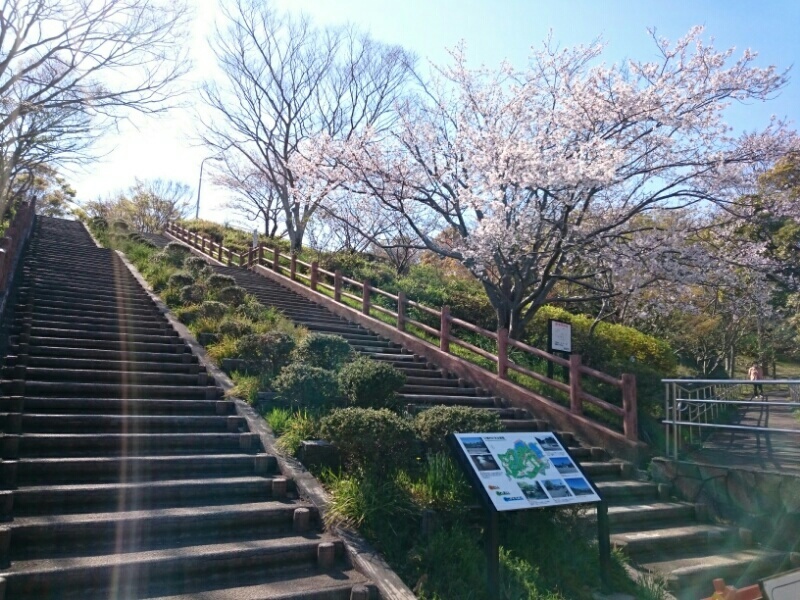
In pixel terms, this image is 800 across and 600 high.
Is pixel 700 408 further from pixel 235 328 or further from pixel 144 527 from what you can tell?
pixel 144 527

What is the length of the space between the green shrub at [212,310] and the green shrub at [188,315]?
0.73 ft

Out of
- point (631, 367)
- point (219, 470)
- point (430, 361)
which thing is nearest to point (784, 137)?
point (631, 367)

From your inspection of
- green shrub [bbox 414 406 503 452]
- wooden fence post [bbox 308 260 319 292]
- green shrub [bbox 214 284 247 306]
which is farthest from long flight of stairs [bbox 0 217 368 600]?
wooden fence post [bbox 308 260 319 292]

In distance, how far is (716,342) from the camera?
22.9m

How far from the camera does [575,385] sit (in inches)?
405

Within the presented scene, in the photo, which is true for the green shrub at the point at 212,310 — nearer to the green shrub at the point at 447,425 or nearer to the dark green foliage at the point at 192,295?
the dark green foliage at the point at 192,295

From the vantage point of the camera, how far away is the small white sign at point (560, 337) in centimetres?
1150

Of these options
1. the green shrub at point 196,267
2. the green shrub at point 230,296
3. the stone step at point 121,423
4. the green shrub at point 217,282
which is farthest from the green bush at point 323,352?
the green shrub at point 196,267

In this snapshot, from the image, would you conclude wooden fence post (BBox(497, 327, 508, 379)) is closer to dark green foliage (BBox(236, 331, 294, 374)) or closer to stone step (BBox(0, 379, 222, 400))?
dark green foliage (BBox(236, 331, 294, 374))

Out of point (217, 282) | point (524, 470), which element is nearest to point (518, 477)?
point (524, 470)

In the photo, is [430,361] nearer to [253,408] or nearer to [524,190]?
[524,190]

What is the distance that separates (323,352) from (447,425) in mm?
3457

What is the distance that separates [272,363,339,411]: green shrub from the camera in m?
8.23

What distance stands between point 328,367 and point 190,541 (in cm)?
430
